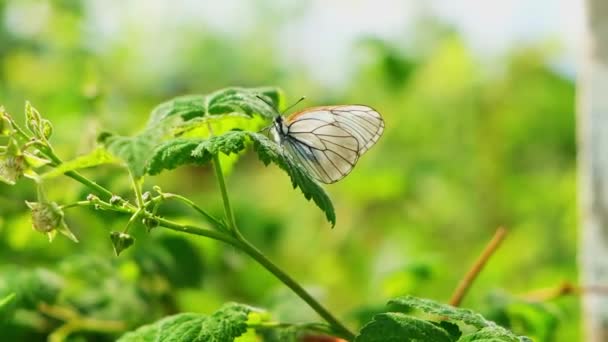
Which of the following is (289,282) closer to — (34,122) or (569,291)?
(34,122)

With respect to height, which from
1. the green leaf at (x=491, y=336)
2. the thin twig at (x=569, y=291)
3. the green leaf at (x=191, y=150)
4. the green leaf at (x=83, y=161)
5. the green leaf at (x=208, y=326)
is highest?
the thin twig at (x=569, y=291)

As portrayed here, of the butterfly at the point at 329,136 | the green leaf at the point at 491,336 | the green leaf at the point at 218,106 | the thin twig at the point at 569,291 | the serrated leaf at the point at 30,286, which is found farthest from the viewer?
the thin twig at the point at 569,291

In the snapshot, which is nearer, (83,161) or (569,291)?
(83,161)

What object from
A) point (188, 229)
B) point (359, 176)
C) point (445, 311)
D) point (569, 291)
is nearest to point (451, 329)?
point (445, 311)

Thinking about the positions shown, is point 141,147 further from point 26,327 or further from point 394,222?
point 394,222

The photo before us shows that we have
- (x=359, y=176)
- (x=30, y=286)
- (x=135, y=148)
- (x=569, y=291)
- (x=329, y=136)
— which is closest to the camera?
(x=135, y=148)

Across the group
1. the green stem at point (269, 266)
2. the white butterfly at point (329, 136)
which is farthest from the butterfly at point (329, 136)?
the green stem at point (269, 266)

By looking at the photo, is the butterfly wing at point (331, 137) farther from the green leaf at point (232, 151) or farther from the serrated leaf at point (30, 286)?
the serrated leaf at point (30, 286)
